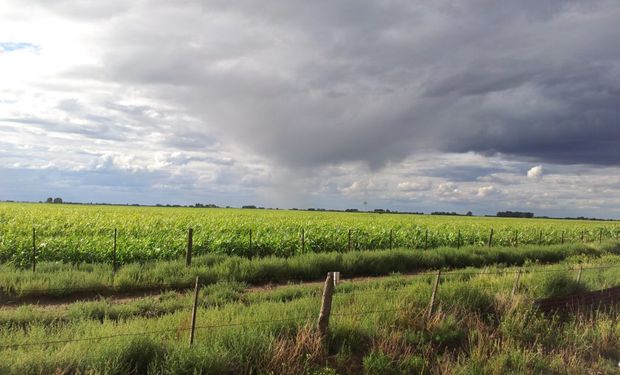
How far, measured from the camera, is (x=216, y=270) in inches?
606

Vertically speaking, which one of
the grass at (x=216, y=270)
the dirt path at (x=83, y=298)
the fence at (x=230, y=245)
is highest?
the fence at (x=230, y=245)

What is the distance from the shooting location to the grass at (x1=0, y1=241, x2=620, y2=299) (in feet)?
42.4

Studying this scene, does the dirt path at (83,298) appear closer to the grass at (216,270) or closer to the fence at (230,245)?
the grass at (216,270)

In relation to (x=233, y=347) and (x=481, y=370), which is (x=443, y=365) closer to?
(x=481, y=370)

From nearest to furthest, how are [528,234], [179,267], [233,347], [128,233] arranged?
1. [233,347]
2. [179,267]
3. [128,233]
4. [528,234]

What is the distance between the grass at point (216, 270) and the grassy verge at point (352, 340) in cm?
356

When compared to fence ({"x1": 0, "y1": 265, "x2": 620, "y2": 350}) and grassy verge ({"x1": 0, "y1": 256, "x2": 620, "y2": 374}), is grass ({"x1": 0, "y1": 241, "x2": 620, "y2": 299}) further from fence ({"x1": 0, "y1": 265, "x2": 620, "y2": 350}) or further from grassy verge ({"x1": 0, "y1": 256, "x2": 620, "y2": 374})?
fence ({"x1": 0, "y1": 265, "x2": 620, "y2": 350})

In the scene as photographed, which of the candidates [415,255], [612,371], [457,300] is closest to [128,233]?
[415,255]

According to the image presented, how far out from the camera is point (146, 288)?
553 inches

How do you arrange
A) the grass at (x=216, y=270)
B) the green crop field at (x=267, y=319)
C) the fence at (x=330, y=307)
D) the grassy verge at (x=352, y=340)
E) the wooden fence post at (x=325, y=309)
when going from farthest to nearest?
the grass at (x=216, y=270)
the wooden fence post at (x=325, y=309)
the fence at (x=330, y=307)
the green crop field at (x=267, y=319)
the grassy verge at (x=352, y=340)

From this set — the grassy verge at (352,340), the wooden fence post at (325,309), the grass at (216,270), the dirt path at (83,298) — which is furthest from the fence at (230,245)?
the wooden fence post at (325,309)

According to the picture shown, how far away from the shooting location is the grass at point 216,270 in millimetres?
12938

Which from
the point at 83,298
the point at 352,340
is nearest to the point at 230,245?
the point at 83,298

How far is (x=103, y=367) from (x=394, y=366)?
452 cm
